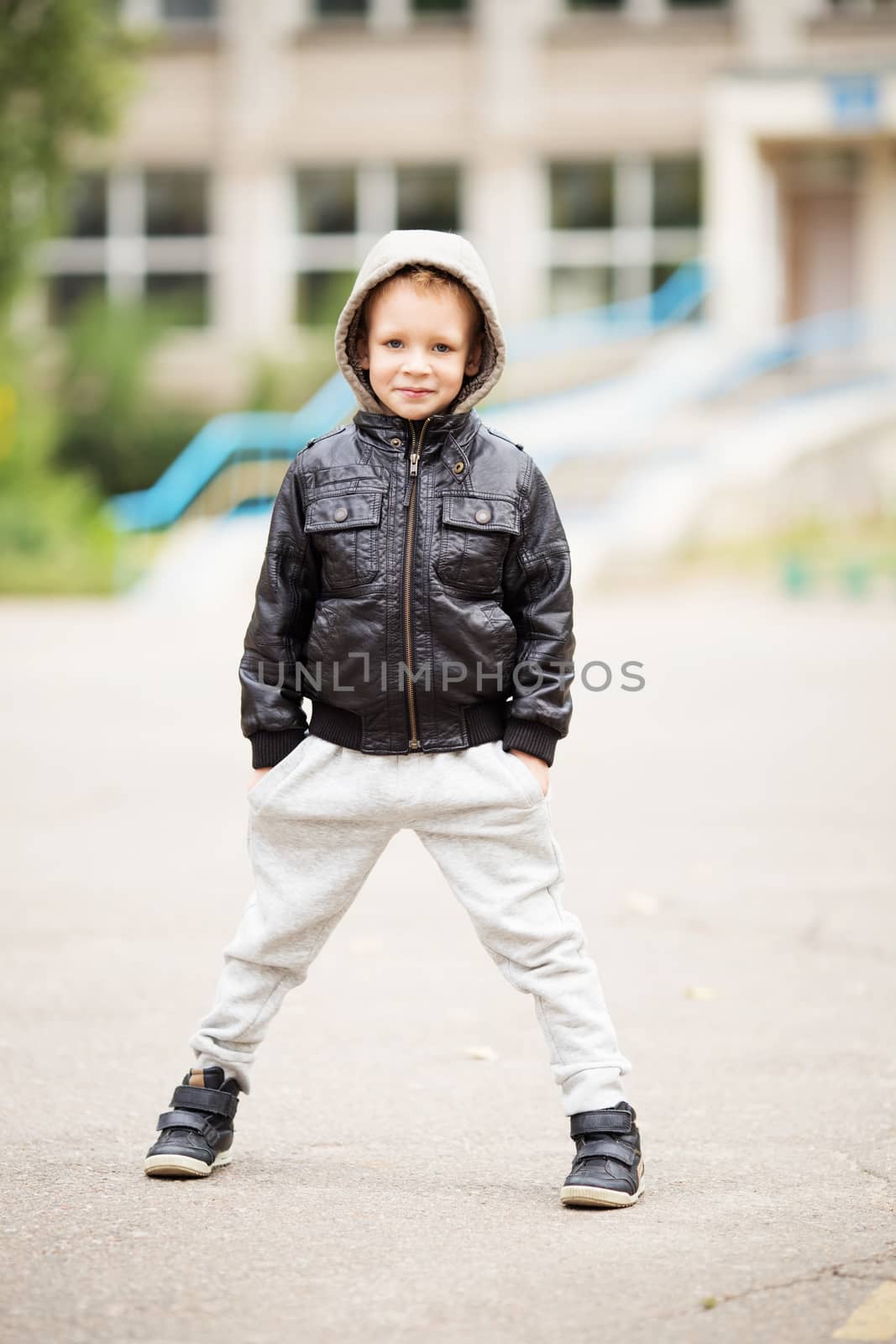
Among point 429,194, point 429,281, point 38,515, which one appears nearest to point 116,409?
point 429,194

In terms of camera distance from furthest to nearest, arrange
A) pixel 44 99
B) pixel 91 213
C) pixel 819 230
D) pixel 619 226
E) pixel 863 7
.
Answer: pixel 91 213 < pixel 819 230 < pixel 619 226 < pixel 863 7 < pixel 44 99

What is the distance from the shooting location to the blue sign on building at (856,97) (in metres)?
27.8

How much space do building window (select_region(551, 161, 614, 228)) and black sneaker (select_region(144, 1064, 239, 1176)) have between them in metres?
27.0

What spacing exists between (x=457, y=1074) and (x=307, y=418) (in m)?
17.9

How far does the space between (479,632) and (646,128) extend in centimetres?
2690

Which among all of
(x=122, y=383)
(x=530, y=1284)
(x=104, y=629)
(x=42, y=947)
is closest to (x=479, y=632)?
(x=530, y=1284)

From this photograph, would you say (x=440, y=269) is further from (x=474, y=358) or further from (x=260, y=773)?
(x=260, y=773)

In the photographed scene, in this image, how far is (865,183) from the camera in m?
29.0

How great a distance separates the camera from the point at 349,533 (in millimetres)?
3646

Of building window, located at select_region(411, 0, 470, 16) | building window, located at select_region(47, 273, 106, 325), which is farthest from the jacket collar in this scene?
building window, located at select_region(47, 273, 106, 325)

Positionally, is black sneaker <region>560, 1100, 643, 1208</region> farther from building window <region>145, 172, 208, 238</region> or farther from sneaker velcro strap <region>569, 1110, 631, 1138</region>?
building window <region>145, 172, 208, 238</region>

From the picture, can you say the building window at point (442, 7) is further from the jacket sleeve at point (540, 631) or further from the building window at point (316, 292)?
the jacket sleeve at point (540, 631)

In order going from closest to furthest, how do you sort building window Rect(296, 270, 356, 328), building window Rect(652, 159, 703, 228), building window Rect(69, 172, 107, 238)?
building window Rect(652, 159, 703, 228), building window Rect(296, 270, 356, 328), building window Rect(69, 172, 107, 238)

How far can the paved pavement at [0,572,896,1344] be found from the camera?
318cm
